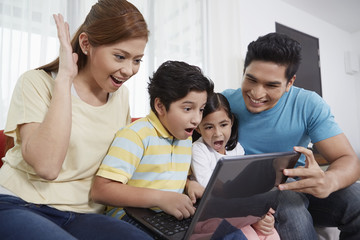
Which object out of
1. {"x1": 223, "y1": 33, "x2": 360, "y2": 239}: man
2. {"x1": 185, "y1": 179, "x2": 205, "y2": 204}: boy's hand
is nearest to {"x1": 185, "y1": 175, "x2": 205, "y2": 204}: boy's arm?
{"x1": 185, "y1": 179, "x2": 205, "y2": 204}: boy's hand

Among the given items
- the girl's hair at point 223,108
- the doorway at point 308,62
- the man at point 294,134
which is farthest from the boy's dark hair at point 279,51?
the doorway at point 308,62

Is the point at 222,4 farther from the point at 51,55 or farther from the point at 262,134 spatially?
the point at 262,134

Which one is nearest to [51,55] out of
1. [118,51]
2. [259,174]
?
[118,51]

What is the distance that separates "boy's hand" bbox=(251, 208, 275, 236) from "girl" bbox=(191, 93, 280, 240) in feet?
0.80

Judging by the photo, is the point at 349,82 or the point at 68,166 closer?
the point at 68,166

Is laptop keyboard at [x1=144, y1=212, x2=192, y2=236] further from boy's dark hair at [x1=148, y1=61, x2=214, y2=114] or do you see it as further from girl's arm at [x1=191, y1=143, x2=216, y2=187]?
boy's dark hair at [x1=148, y1=61, x2=214, y2=114]

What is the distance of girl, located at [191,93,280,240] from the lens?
1123mm

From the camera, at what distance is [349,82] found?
4816mm

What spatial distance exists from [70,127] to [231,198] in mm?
489

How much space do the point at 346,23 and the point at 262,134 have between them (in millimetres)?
4411

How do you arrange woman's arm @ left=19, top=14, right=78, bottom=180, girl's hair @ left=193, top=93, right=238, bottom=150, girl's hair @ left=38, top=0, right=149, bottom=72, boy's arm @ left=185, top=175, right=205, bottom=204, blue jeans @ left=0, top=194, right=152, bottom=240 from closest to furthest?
blue jeans @ left=0, top=194, right=152, bottom=240 → woman's arm @ left=19, top=14, right=78, bottom=180 → girl's hair @ left=38, top=0, right=149, bottom=72 → boy's arm @ left=185, top=175, right=205, bottom=204 → girl's hair @ left=193, top=93, right=238, bottom=150

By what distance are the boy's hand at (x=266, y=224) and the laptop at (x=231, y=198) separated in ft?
0.39

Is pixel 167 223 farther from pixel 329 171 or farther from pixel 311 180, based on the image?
pixel 329 171

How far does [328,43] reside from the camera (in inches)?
177
